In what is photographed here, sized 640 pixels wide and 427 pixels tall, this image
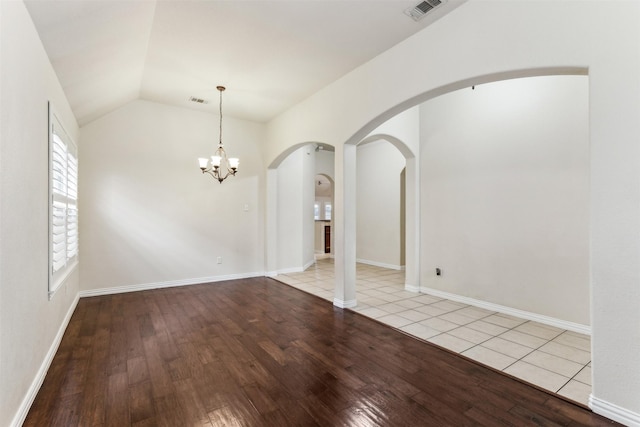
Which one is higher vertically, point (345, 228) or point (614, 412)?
point (345, 228)

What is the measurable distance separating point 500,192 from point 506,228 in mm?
484

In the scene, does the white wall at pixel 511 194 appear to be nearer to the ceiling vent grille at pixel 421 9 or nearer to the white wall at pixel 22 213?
the ceiling vent grille at pixel 421 9

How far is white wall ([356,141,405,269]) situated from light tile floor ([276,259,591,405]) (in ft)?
6.83

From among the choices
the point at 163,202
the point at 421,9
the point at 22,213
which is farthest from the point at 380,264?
the point at 22,213

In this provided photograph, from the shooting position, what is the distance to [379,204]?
7504mm

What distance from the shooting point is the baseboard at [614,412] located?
6.09ft

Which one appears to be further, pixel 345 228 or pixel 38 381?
pixel 345 228

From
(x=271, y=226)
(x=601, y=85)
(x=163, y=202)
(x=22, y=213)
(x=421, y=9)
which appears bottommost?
(x=271, y=226)

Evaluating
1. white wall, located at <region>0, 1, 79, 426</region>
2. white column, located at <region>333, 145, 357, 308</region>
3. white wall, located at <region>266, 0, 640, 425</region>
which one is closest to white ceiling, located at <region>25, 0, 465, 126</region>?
white wall, located at <region>0, 1, 79, 426</region>

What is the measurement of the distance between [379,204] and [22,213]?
21.3ft

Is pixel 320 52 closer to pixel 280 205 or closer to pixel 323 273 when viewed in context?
pixel 280 205

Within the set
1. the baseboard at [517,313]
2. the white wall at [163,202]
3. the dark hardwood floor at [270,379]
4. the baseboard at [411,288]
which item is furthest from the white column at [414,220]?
the white wall at [163,202]

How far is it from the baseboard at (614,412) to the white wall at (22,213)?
356 cm

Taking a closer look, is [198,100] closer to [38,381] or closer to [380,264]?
[38,381]
